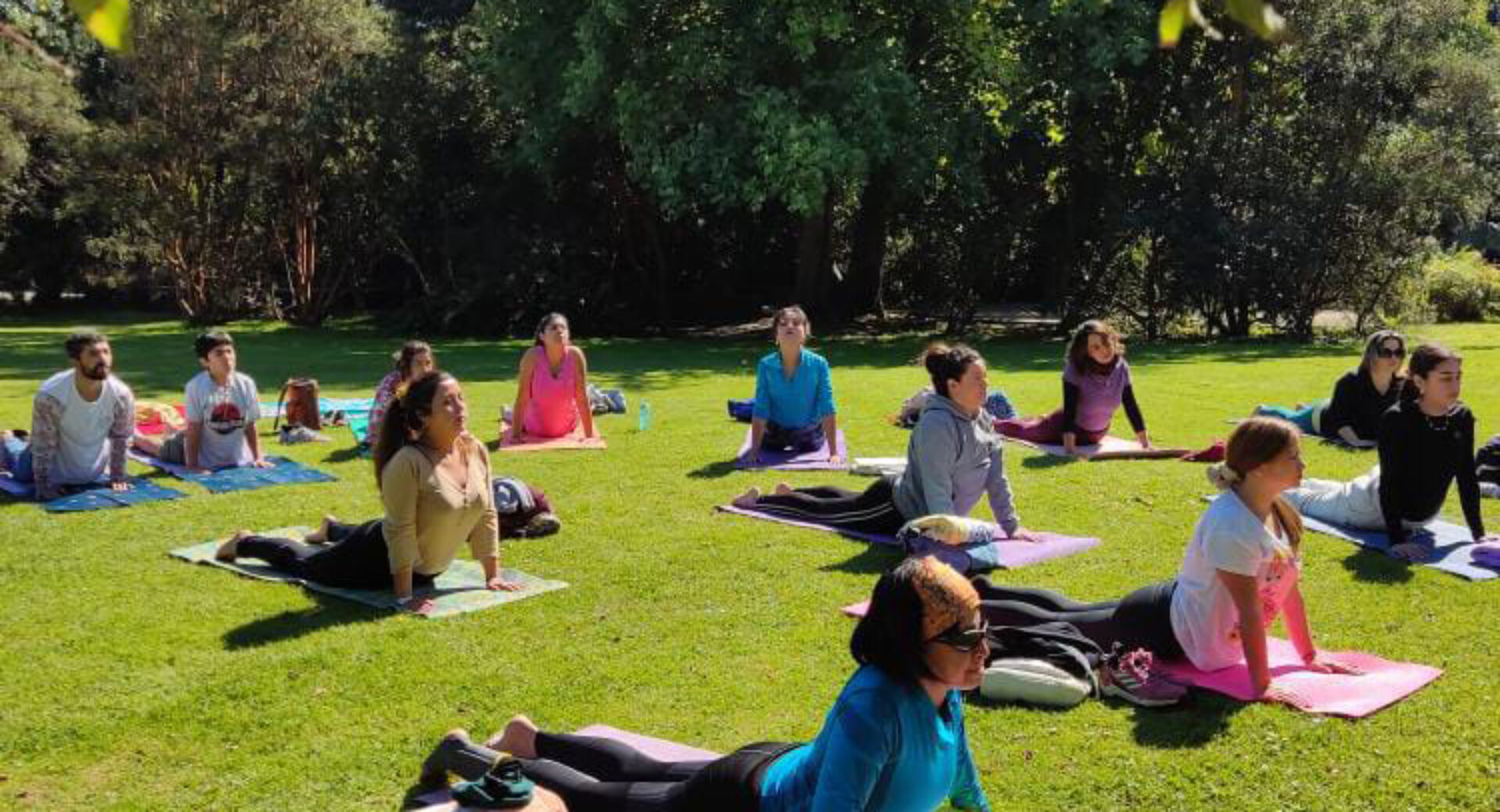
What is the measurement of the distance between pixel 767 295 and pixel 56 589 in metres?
25.2

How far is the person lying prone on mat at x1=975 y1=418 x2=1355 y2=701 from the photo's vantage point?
5746 mm

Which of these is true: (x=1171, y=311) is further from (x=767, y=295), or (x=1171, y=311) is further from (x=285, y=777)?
(x=285, y=777)

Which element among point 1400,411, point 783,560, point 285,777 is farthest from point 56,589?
point 1400,411

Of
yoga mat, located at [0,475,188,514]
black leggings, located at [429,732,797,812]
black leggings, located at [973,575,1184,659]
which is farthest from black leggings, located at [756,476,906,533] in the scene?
yoga mat, located at [0,475,188,514]

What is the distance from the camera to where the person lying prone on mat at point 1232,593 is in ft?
18.9

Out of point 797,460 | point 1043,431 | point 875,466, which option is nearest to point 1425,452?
point 875,466

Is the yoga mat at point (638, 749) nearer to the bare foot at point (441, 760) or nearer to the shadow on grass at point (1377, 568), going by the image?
the bare foot at point (441, 760)

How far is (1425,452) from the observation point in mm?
8625

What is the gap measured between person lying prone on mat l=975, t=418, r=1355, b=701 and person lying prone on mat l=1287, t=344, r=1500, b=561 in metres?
2.72

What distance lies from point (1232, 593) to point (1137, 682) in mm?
636

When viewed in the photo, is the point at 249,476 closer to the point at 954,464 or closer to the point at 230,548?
the point at 230,548

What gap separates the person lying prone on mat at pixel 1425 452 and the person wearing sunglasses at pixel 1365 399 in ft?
10.5

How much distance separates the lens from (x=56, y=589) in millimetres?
8156

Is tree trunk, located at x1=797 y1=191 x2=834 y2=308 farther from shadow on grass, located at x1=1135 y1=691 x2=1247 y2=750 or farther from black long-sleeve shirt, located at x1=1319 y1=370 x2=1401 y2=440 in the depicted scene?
shadow on grass, located at x1=1135 y1=691 x2=1247 y2=750
